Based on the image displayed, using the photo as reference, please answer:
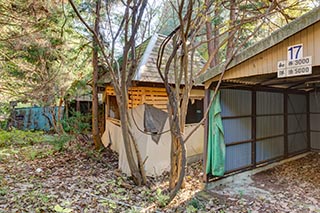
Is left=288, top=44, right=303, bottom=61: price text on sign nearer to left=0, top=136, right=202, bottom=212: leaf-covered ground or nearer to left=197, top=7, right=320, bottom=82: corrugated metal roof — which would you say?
left=197, top=7, right=320, bottom=82: corrugated metal roof

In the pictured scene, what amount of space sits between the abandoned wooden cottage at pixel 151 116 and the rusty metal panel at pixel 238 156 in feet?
5.10

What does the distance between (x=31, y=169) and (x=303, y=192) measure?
630cm

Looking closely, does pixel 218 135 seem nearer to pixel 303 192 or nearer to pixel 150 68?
pixel 303 192

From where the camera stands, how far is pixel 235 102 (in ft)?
19.7

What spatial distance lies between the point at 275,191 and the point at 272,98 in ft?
9.22

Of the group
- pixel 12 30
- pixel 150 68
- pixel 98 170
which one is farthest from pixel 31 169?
pixel 150 68

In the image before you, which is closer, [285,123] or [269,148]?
[269,148]

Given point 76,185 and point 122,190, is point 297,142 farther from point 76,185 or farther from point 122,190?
point 76,185

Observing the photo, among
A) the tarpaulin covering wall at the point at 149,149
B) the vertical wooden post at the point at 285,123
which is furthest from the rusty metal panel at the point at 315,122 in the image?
the tarpaulin covering wall at the point at 149,149

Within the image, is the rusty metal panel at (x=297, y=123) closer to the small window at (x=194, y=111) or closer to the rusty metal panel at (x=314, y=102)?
the rusty metal panel at (x=314, y=102)

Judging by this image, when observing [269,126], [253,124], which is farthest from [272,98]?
[253,124]

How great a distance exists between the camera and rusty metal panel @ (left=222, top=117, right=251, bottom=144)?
5.82 m

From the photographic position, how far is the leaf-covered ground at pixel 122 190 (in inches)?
171

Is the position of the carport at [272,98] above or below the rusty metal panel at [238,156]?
above
